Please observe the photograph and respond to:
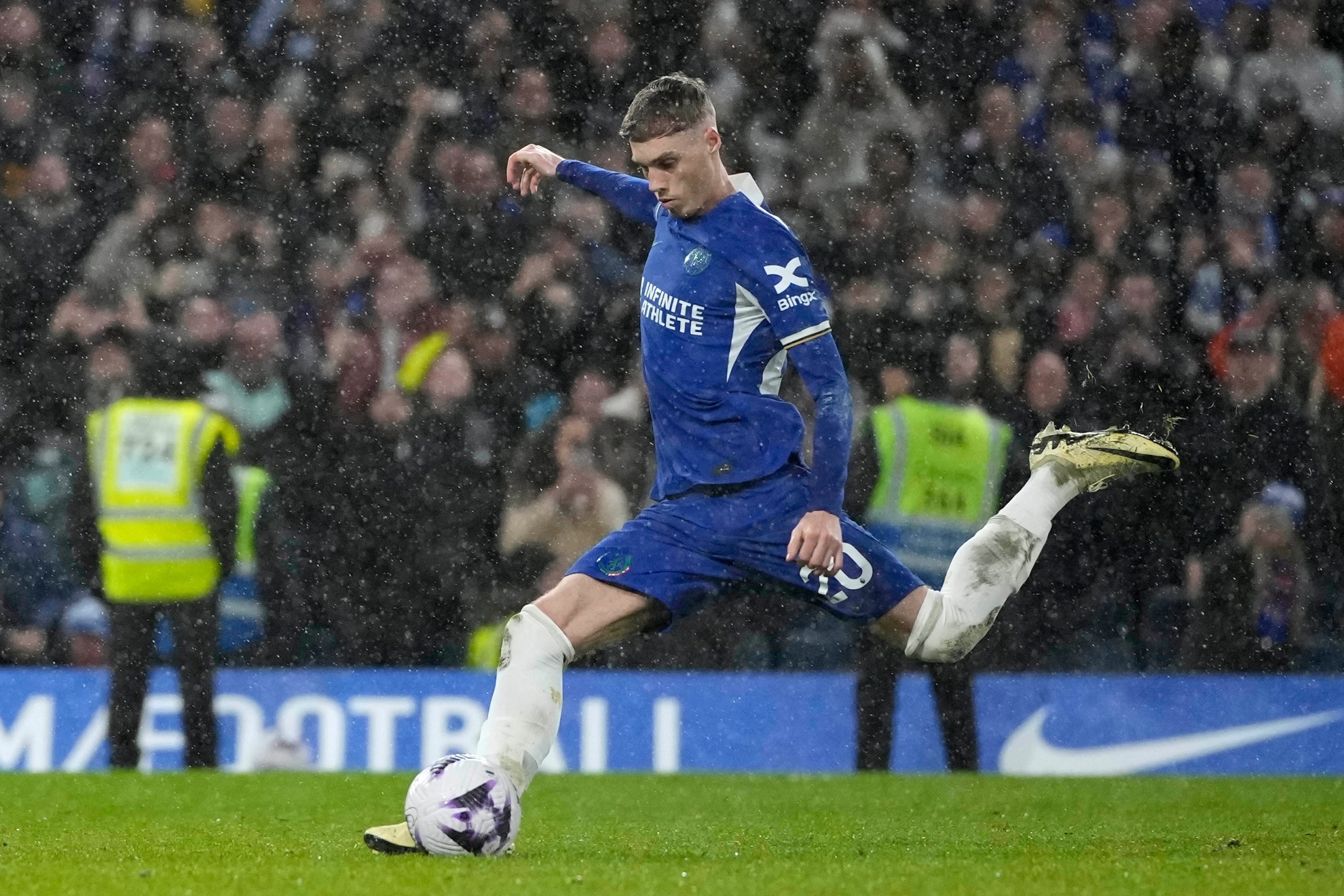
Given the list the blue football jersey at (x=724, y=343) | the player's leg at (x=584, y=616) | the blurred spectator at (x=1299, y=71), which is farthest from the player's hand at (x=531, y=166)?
the blurred spectator at (x=1299, y=71)

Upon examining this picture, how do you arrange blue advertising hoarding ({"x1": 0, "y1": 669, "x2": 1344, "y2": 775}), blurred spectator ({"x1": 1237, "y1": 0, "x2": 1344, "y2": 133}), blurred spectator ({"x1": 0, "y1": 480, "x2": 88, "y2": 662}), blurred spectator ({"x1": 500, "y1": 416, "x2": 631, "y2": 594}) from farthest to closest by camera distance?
blurred spectator ({"x1": 1237, "y1": 0, "x2": 1344, "y2": 133})
blurred spectator ({"x1": 0, "y1": 480, "x2": 88, "y2": 662})
blurred spectator ({"x1": 500, "y1": 416, "x2": 631, "y2": 594})
blue advertising hoarding ({"x1": 0, "y1": 669, "x2": 1344, "y2": 775})

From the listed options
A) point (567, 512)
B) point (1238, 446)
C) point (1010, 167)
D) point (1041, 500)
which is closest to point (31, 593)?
point (567, 512)

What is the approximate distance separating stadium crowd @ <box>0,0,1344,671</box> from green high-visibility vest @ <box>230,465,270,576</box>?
0.09 m

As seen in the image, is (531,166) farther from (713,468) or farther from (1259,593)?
(1259,593)

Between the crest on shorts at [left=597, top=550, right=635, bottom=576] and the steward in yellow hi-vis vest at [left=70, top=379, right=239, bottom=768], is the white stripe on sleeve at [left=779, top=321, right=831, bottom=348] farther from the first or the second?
the steward in yellow hi-vis vest at [left=70, top=379, right=239, bottom=768]

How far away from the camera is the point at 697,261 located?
15.9 ft

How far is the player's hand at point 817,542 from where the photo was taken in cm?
461

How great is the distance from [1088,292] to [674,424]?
5.69 meters

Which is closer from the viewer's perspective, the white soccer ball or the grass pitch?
the grass pitch

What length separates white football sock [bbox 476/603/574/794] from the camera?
181 inches

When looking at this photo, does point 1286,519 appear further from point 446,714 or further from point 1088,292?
point 446,714

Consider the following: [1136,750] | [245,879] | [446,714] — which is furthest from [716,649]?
[245,879]

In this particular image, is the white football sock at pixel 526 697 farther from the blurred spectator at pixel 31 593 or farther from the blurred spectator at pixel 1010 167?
the blurred spectator at pixel 1010 167

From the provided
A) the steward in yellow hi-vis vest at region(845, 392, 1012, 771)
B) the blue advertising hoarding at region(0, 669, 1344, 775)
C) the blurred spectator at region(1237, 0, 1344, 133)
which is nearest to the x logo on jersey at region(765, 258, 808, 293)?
the steward in yellow hi-vis vest at region(845, 392, 1012, 771)
